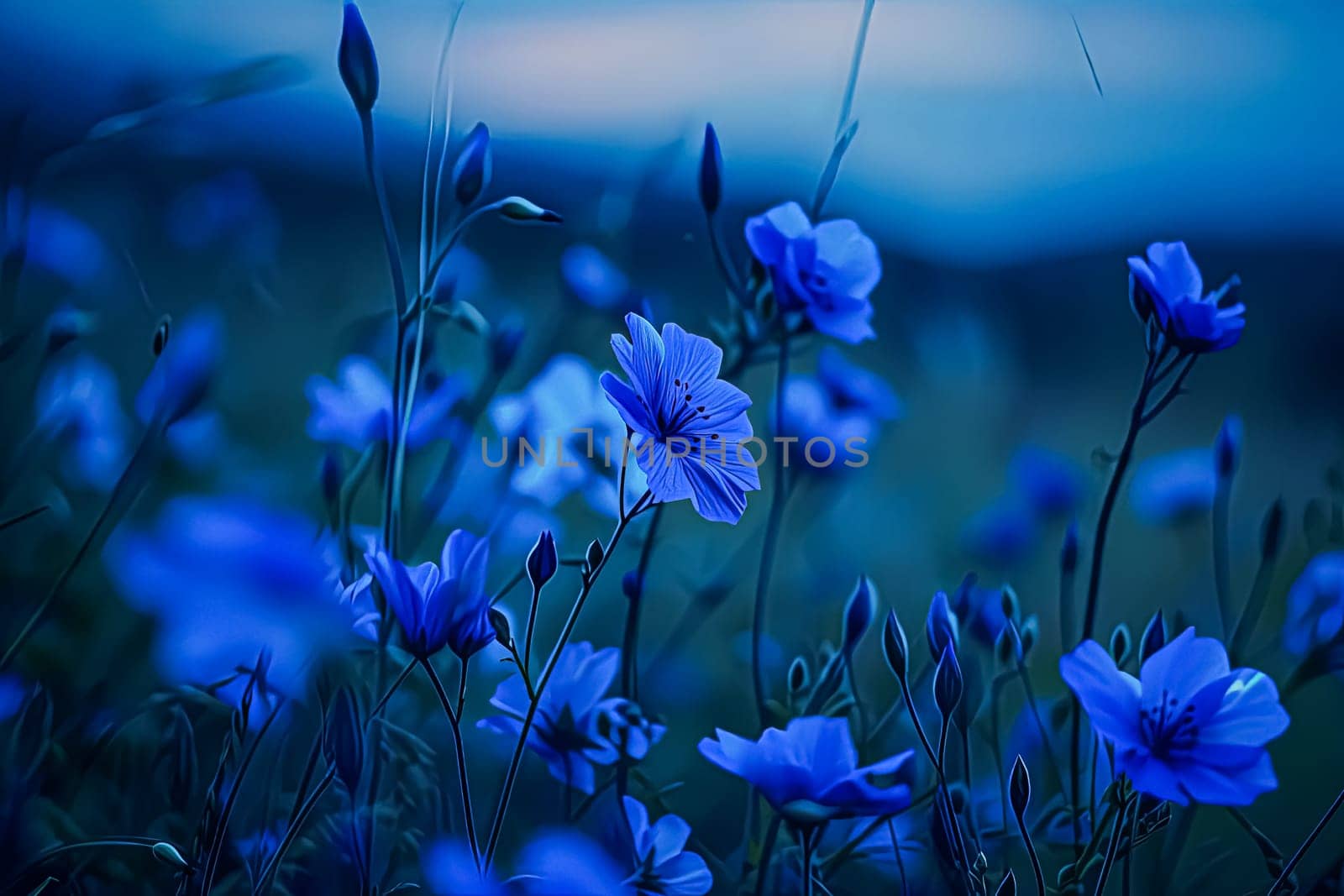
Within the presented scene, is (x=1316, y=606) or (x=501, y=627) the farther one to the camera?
(x=1316, y=606)

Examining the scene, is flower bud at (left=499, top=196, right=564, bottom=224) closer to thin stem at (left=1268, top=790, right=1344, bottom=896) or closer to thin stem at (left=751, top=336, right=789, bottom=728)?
thin stem at (left=751, top=336, right=789, bottom=728)

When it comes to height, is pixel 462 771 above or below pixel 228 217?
below

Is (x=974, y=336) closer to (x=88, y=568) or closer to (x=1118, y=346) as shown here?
(x=1118, y=346)

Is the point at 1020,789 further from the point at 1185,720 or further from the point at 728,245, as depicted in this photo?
the point at 728,245

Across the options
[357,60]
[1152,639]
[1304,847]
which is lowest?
[1304,847]

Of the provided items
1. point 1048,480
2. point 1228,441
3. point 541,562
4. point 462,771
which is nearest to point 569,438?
point 541,562

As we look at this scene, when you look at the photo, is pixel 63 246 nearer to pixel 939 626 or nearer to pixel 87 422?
pixel 87 422

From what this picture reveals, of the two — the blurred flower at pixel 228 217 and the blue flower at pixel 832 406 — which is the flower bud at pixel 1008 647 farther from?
the blurred flower at pixel 228 217
